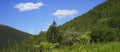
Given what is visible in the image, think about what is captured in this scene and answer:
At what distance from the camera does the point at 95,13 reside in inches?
2147

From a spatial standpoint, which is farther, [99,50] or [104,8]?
[104,8]

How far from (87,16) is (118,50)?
1974 inches

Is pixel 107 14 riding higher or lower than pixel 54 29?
higher

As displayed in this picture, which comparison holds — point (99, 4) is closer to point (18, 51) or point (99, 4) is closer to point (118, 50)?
point (18, 51)

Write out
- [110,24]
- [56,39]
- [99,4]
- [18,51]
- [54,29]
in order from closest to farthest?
[18,51]
[56,39]
[54,29]
[110,24]
[99,4]

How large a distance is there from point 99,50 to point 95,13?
49.7 m

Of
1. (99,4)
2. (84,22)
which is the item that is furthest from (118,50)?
(99,4)

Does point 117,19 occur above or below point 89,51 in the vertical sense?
above

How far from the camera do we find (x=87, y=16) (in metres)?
55.2

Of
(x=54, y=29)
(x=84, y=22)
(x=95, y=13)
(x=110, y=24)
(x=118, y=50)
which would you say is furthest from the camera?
(x=95, y=13)

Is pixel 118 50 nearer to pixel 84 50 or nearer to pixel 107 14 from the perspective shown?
pixel 84 50

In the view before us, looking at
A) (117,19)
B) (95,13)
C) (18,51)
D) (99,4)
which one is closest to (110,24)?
(117,19)

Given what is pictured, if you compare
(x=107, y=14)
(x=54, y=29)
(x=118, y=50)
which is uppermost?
(x=107, y=14)

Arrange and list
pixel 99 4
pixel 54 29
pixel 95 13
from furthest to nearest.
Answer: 1. pixel 99 4
2. pixel 95 13
3. pixel 54 29
